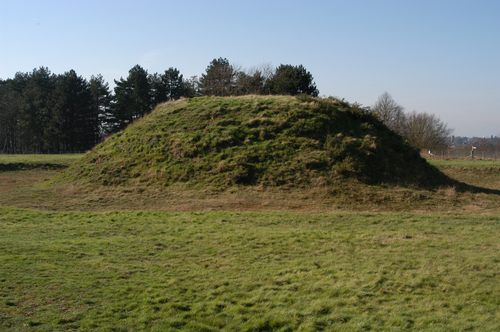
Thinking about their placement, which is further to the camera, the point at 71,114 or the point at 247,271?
the point at 71,114

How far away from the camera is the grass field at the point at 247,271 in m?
5.21

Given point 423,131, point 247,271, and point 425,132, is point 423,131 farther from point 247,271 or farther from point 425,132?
point 247,271

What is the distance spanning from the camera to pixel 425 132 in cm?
6512

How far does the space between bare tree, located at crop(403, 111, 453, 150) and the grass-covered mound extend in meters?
46.4

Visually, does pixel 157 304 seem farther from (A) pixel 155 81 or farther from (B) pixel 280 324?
(A) pixel 155 81

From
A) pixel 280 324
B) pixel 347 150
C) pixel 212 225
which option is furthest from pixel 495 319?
pixel 347 150

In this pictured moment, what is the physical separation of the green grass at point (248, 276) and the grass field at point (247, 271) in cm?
2

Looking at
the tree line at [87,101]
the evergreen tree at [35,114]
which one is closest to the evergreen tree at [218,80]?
the tree line at [87,101]

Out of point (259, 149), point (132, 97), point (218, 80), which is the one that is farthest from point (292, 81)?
point (132, 97)

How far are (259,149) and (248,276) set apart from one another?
13.7 meters

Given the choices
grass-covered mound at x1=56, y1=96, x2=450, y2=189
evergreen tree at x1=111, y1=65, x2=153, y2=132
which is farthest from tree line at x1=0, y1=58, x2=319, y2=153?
grass-covered mound at x1=56, y1=96, x2=450, y2=189

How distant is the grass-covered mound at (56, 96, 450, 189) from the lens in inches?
750

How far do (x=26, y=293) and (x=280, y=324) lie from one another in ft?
13.4

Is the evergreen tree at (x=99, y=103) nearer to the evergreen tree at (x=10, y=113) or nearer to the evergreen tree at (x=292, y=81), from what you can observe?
the evergreen tree at (x=10, y=113)
